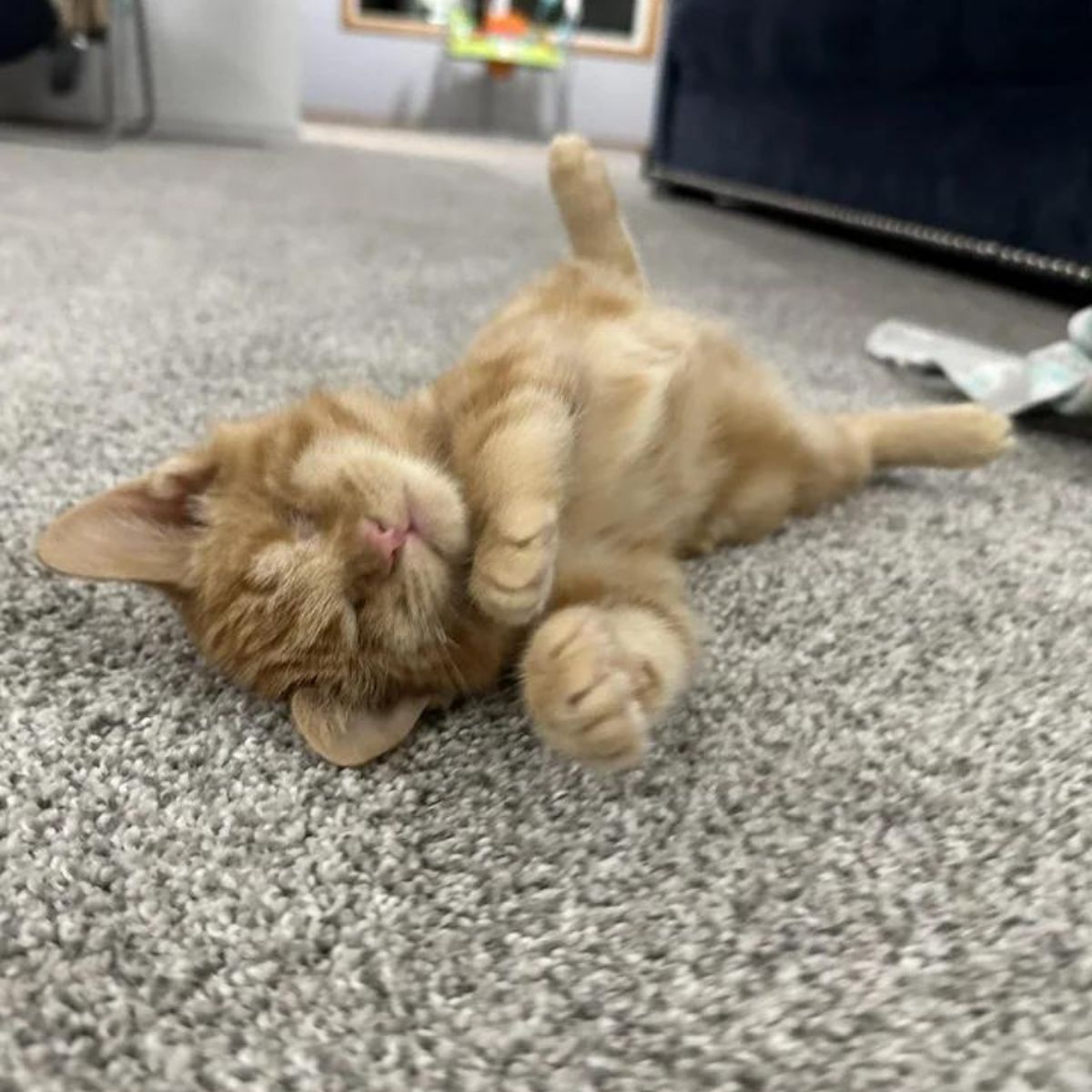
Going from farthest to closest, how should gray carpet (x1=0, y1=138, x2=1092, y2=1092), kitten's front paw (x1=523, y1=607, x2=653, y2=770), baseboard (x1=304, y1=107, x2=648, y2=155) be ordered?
baseboard (x1=304, y1=107, x2=648, y2=155) < kitten's front paw (x1=523, y1=607, x2=653, y2=770) < gray carpet (x1=0, y1=138, x2=1092, y2=1092)

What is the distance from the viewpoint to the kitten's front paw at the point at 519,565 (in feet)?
2.25

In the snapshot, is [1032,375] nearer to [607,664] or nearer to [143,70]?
[607,664]

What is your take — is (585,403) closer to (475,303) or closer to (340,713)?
(340,713)

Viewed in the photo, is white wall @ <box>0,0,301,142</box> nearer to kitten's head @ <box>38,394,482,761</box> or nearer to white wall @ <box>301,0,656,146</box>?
white wall @ <box>301,0,656,146</box>

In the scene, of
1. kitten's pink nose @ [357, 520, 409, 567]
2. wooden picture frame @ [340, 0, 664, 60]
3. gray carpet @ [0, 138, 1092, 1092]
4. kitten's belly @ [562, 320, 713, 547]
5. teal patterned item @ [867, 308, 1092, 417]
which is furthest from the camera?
wooden picture frame @ [340, 0, 664, 60]

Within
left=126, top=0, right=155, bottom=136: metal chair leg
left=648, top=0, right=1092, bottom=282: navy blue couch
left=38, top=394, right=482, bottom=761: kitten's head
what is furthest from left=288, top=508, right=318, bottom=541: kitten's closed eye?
left=126, top=0, right=155, bottom=136: metal chair leg

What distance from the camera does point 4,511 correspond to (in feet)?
3.14

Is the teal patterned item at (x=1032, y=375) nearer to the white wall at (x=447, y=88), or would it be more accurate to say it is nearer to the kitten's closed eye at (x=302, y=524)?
the kitten's closed eye at (x=302, y=524)

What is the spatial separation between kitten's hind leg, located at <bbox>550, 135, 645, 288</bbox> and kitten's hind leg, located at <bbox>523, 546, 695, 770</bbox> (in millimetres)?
581

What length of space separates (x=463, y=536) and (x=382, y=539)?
0.06 meters

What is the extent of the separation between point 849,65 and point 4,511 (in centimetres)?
219

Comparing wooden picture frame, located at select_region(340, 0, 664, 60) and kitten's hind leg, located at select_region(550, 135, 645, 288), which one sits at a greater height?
kitten's hind leg, located at select_region(550, 135, 645, 288)

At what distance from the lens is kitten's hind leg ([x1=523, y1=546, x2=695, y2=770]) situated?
61 centimetres

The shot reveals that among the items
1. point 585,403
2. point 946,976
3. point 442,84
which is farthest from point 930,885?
point 442,84
